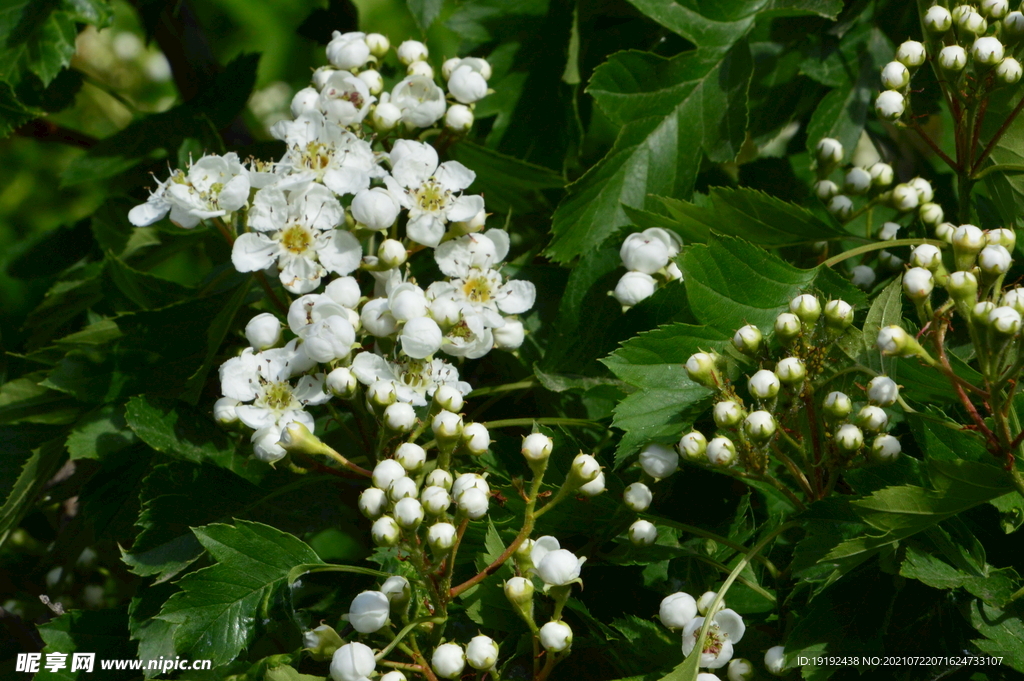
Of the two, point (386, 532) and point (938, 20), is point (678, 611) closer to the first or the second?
point (386, 532)

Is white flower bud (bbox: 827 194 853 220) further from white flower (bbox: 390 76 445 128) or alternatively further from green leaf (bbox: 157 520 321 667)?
green leaf (bbox: 157 520 321 667)

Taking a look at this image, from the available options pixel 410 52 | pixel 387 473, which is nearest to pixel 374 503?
pixel 387 473

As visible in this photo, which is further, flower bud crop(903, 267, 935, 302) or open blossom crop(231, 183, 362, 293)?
open blossom crop(231, 183, 362, 293)

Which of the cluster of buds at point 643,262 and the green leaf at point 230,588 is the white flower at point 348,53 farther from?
the green leaf at point 230,588

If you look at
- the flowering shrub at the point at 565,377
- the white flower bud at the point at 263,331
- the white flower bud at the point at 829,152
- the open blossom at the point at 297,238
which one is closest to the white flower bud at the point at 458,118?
the flowering shrub at the point at 565,377

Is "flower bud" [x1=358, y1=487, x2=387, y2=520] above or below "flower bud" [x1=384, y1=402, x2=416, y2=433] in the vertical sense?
below

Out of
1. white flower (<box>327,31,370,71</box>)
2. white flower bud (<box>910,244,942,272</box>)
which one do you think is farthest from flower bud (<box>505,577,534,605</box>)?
white flower (<box>327,31,370,71</box>)

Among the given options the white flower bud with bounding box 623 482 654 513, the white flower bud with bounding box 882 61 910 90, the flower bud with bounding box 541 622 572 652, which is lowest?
the flower bud with bounding box 541 622 572 652
